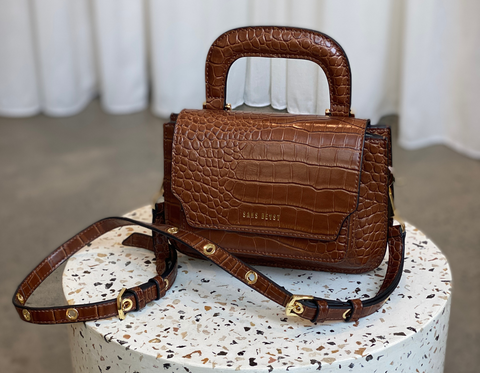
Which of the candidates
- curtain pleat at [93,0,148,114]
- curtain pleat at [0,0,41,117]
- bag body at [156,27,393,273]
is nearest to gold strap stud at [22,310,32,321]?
bag body at [156,27,393,273]

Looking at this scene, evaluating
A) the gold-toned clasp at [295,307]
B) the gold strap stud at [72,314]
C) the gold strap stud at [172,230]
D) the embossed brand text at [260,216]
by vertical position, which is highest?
the embossed brand text at [260,216]

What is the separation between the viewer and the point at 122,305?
1.73ft

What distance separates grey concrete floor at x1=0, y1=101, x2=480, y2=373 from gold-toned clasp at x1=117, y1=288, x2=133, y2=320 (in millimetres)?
464

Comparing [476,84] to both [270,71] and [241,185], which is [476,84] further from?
[241,185]

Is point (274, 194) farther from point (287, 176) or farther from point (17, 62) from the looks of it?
point (17, 62)

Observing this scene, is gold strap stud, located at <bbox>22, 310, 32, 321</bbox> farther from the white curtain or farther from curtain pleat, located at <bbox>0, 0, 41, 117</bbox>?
curtain pleat, located at <bbox>0, 0, 41, 117</bbox>

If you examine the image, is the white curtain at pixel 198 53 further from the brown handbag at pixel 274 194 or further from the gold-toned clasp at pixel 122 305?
the gold-toned clasp at pixel 122 305

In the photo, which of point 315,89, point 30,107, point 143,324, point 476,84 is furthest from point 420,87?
point 30,107

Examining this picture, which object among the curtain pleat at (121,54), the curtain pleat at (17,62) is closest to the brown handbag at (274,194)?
the curtain pleat at (121,54)

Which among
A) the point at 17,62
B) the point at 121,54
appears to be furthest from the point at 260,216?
the point at 17,62

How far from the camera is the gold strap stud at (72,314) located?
52cm

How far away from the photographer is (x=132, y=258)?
2.09 ft

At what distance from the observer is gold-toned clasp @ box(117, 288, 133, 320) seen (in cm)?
52

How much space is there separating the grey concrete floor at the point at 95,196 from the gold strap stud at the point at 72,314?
0.46 m
